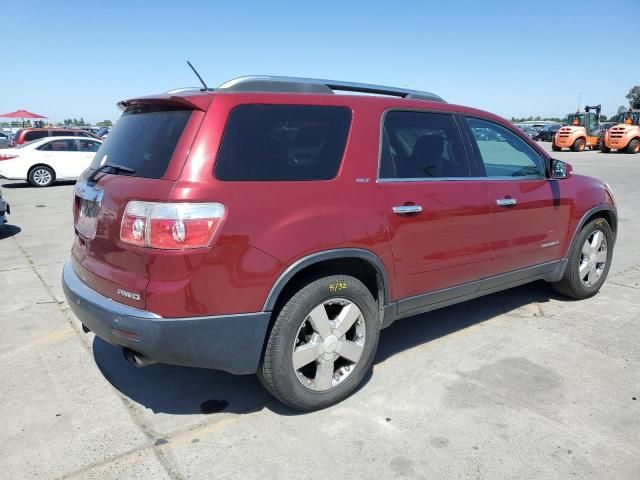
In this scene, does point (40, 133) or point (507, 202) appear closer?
point (507, 202)

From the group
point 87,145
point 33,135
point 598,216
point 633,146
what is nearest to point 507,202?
point 598,216

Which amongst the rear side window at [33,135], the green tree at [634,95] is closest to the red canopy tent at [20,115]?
the rear side window at [33,135]

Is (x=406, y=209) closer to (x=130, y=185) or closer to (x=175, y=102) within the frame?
(x=175, y=102)

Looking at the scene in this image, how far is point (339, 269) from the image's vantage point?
312 centimetres

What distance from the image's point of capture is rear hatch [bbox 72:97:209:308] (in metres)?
2.60

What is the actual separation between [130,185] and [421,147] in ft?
6.34

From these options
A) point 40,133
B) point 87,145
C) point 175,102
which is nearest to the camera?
point 175,102

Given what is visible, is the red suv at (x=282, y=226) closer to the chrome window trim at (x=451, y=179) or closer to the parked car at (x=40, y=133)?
the chrome window trim at (x=451, y=179)

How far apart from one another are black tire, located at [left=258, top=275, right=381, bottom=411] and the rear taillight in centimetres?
62

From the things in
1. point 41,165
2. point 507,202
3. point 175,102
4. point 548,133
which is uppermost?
point 175,102

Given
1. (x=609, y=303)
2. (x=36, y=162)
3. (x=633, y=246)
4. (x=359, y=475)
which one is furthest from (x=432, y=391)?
(x=36, y=162)

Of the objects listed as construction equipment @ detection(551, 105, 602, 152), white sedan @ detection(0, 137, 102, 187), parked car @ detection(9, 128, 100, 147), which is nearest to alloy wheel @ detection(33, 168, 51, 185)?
white sedan @ detection(0, 137, 102, 187)

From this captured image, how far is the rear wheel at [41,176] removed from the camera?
15.4 m

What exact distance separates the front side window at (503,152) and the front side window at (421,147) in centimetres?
26
